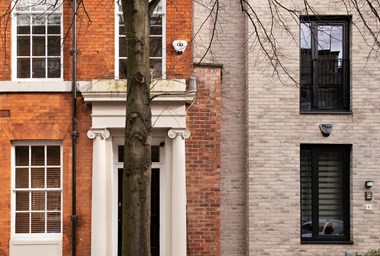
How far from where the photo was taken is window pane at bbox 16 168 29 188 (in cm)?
1066

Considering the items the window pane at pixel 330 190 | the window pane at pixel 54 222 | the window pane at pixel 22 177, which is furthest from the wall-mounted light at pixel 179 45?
the window pane at pixel 54 222

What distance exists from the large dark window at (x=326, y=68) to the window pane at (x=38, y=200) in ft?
17.7

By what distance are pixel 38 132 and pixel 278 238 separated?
5004mm

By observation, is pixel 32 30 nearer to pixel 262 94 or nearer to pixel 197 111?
pixel 197 111

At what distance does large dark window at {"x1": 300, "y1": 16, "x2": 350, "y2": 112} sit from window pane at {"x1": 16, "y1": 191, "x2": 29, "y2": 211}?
569 centimetres

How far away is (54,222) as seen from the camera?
10.6 metres

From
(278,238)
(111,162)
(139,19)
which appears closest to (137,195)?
(139,19)

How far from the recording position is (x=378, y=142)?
35.1 feet

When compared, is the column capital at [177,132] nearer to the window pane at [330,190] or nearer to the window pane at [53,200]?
the window pane at [53,200]

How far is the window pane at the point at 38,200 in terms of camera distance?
1062cm

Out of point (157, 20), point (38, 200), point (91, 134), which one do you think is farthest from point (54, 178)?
point (157, 20)

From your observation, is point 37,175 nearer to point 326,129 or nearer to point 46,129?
point 46,129

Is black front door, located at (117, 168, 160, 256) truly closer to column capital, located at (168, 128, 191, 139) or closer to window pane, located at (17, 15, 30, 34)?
column capital, located at (168, 128, 191, 139)

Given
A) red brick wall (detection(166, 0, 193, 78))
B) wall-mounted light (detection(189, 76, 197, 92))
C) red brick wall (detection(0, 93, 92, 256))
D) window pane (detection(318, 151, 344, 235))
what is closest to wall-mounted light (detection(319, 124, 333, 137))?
window pane (detection(318, 151, 344, 235))
